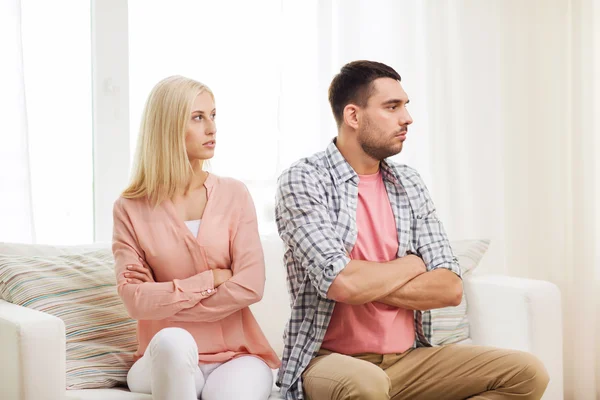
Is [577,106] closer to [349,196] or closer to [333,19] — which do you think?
[333,19]

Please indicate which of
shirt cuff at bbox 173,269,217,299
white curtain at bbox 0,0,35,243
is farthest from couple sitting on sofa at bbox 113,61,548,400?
white curtain at bbox 0,0,35,243

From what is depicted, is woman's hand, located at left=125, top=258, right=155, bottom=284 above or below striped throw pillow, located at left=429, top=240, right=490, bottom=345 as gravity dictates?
above

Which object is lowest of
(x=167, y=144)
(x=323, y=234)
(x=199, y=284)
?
(x=199, y=284)

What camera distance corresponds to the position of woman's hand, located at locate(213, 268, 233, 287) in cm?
208

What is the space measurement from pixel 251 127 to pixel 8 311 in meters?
1.51

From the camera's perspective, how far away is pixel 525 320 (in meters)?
2.53

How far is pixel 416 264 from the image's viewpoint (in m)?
2.13

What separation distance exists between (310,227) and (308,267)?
11 centimetres

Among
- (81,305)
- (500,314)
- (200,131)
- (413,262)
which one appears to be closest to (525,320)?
(500,314)

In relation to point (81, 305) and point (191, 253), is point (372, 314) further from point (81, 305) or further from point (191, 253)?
point (81, 305)

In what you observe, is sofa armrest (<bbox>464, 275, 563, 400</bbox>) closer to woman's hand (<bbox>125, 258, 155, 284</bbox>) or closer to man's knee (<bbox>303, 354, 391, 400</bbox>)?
man's knee (<bbox>303, 354, 391, 400</bbox>)

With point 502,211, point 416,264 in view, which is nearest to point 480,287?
point 416,264

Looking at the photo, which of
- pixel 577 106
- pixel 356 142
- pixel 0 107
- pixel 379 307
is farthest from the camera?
pixel 577 106

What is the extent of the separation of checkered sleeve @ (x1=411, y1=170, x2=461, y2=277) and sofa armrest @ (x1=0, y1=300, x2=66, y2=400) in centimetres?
102
